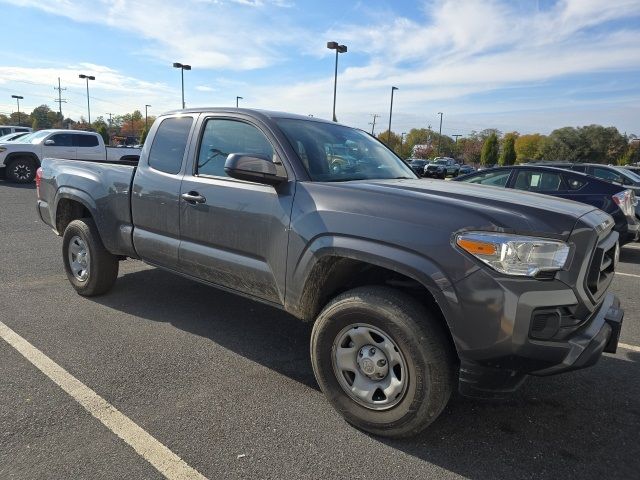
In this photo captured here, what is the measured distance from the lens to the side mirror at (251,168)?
3076 millimetres

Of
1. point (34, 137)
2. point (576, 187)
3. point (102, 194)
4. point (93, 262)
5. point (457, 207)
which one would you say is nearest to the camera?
point (457, 207)

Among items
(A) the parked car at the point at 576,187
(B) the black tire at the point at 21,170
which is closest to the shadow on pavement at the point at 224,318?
(A) the parked car at the point at 576,187

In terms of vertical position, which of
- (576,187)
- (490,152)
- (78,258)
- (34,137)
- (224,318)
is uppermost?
(490,152)

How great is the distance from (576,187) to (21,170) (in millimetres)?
16580

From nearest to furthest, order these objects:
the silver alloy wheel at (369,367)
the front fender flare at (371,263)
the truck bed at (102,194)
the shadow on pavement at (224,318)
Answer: the front fender flare at (371,263), the silver alloy wheel at (369,367), the shadow on pavement at (224,318), the truck bed at (102,194)

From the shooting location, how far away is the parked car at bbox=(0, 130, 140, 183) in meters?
16.4

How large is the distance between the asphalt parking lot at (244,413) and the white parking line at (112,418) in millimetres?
41

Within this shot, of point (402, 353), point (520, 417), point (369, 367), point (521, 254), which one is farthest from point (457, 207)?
point (520, 417)

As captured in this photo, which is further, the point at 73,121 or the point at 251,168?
the point at 73,121

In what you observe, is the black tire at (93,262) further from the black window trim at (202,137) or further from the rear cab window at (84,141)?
the rear cab window at (84,141)

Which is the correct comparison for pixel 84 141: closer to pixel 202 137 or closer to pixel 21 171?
pixel 21 171

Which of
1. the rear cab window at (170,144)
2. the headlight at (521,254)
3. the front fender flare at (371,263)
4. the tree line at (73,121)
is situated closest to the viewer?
the headlight at (521,254)

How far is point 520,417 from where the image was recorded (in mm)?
3102

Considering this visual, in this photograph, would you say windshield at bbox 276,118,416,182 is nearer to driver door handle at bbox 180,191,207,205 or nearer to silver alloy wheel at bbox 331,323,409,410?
driver door handle at bbox 180,191,207,205
